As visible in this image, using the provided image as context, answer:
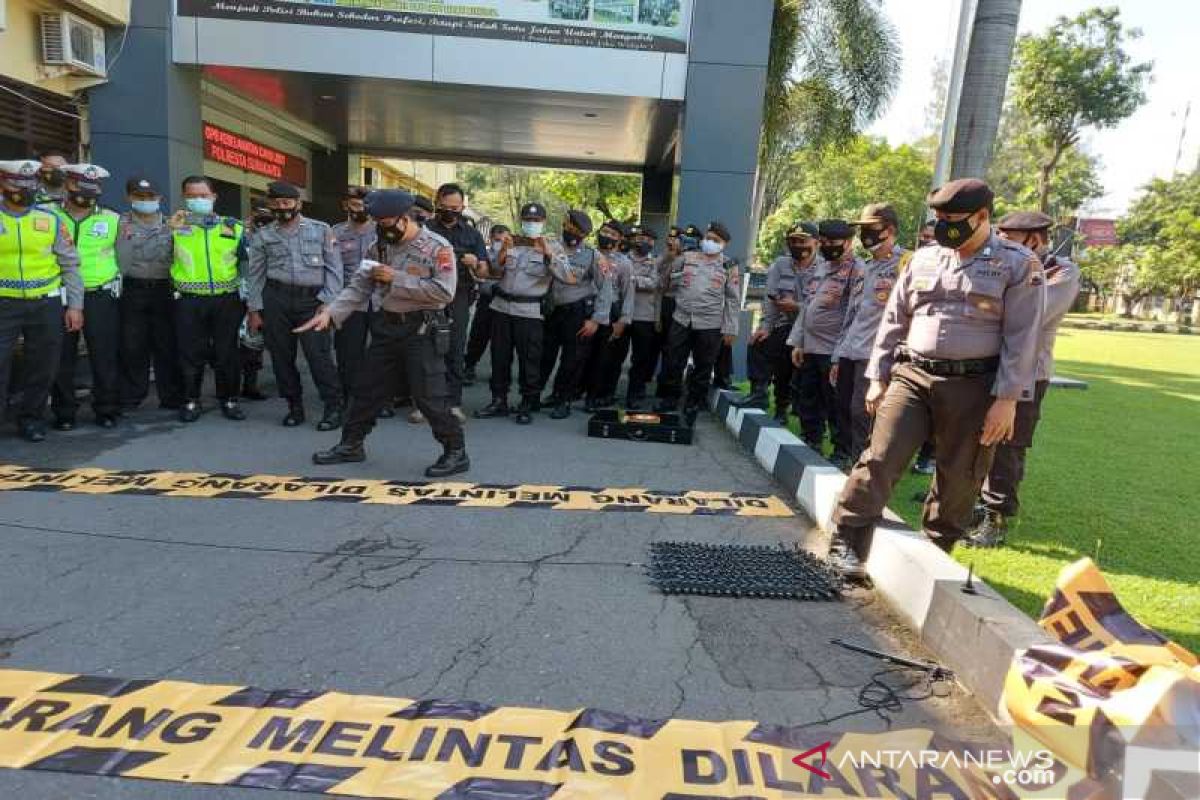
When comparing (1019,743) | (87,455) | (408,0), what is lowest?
(87,455)

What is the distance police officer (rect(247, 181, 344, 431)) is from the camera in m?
6.50

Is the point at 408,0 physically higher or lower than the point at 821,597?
higher

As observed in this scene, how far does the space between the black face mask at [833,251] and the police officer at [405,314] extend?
2906 millimetres

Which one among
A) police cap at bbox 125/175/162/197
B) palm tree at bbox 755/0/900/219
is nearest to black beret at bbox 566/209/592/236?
Answer: police cap at bbox 125/175/162/197

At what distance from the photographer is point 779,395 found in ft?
25.4

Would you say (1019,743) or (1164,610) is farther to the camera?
(1164,610)

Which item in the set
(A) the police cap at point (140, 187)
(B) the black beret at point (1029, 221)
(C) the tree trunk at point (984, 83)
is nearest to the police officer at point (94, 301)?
(A) the police cap at point (140, 187)

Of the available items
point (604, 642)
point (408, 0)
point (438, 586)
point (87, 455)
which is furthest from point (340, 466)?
point (408, 0)

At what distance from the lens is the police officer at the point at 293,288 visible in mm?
6496

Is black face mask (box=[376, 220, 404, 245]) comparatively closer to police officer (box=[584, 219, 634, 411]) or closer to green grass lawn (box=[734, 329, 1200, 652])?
police officer (box=[584, 219, 634, 411])

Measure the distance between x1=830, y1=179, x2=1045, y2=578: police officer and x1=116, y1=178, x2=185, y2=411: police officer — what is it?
18.3ft

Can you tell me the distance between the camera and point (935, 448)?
12.5 feet

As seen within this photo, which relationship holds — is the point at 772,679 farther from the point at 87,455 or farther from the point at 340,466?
the point at 87,455

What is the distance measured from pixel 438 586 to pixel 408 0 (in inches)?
315
